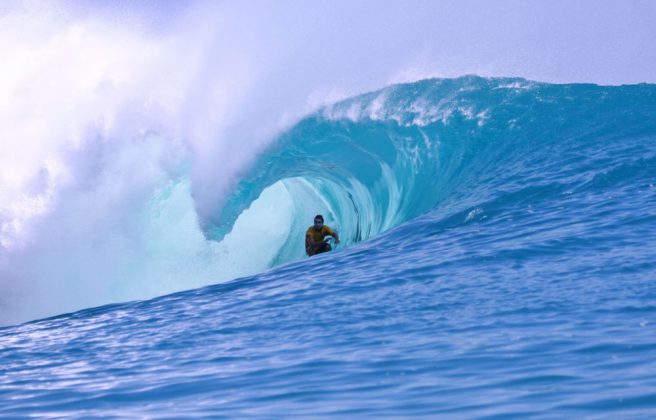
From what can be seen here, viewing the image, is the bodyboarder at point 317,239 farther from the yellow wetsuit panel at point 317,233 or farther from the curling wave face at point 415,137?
the curling wave face at point 415,137

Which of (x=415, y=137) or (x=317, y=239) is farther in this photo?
(x=415, y=137)

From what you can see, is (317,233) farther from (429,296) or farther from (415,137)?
(429,296)

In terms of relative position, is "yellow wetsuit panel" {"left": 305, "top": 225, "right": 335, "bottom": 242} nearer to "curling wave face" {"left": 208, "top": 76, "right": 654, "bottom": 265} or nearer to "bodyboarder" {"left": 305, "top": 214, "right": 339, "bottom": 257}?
"bodyboarder" {"left": 305, "top": 214, "right": 339, "bottom": 257}

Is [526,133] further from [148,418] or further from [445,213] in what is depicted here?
[148,418]

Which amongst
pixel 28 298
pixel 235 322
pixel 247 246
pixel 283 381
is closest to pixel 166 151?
pixel 247 246

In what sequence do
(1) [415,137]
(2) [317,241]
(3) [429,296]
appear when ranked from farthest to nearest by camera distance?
(1) [415,137] → (2) [317,241] → (3) [429,296]

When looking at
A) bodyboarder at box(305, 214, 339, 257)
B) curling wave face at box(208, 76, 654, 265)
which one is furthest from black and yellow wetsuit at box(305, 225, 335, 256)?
curling wave face at box(208, 76, 654, 265)

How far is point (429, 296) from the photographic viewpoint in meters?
7.72

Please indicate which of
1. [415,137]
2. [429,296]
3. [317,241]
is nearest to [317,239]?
[317,241]

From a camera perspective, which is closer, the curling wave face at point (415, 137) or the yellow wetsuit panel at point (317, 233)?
the yellow wetsuit panel at point (317, 233)

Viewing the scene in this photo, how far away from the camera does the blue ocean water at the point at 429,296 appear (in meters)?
5.15

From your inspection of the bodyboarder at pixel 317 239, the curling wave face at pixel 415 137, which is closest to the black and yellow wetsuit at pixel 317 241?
the bodyboarder at pixel 317 239

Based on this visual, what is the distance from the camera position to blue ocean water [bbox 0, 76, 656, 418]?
5.15 m

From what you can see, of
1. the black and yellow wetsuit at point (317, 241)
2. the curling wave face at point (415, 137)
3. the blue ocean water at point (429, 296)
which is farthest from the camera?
the curling wave face at point (415, 137)
